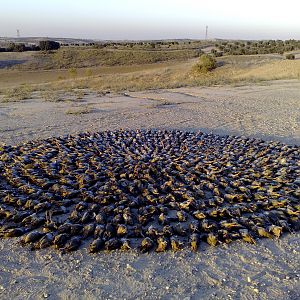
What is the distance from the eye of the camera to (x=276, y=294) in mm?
4242

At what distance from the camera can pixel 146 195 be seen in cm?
651

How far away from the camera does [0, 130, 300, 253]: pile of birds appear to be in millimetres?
5418

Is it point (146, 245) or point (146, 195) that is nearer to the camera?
point (146, 245)

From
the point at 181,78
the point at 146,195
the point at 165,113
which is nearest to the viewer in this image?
the point at 146,195

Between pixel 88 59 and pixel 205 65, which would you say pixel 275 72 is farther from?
pixel 88 59

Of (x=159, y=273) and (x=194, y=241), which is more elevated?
(x=194, y=241)

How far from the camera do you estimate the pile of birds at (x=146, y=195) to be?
5418 mm

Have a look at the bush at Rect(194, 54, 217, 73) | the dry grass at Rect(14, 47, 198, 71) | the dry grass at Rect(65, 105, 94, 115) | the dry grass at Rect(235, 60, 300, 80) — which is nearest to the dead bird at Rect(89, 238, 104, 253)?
the dry grass at Rect(65, 105, 94, 115)

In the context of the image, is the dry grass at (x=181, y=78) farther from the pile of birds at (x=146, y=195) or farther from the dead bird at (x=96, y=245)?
the dead bird at (x=96, y=245)

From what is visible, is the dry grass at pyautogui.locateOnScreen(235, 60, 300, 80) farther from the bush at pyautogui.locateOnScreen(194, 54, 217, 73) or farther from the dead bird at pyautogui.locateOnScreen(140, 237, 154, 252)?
the dead bird at pyautogui.locateOnScreen(140, 237, 154, 252)

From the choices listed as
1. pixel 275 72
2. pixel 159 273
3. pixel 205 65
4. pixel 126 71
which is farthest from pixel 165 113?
pixel 126 71

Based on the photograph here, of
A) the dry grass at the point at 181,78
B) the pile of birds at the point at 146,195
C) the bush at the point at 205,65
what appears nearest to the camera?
the pile of birds at the point at 146,195

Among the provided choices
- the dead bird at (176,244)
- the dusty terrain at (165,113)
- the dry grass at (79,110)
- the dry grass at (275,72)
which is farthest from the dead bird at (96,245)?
the dry grass at (275,72)

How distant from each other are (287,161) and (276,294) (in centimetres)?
461
